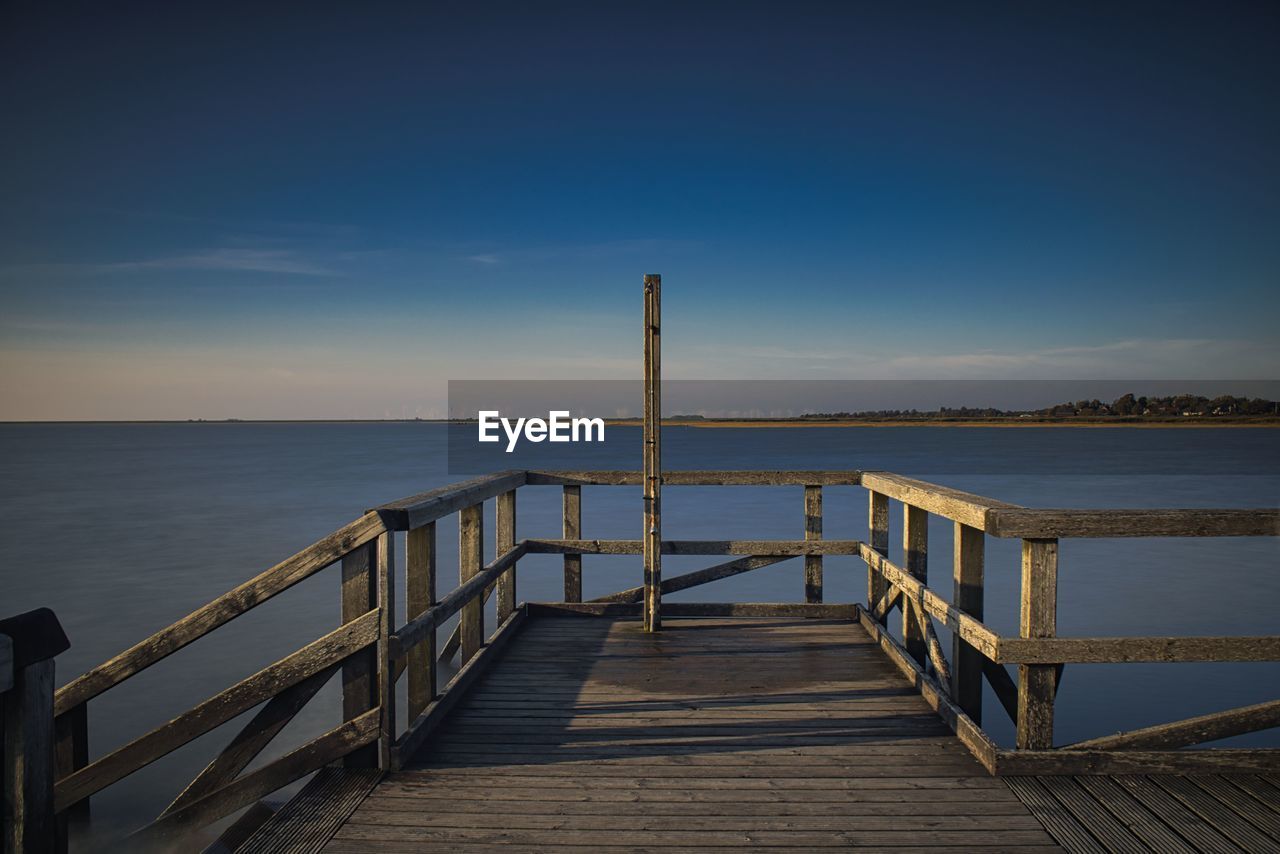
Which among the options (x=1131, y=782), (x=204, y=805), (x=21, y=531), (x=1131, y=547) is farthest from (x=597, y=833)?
(x=21, y=531)

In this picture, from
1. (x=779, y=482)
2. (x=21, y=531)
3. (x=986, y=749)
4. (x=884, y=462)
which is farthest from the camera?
(x=884, y=462)

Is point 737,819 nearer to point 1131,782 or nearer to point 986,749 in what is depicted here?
point 986,749

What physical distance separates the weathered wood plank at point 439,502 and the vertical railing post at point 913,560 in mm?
2422

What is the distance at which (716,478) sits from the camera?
5859 millimetres

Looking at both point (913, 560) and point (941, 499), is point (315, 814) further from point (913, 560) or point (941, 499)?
point (913, 560)

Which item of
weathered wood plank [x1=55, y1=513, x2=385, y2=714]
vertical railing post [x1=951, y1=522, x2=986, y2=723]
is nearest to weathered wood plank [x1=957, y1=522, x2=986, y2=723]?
vertical railing post [x1=951, y1=522, x2=986, y2=723]

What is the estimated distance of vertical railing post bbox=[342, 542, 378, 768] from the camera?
313 cm

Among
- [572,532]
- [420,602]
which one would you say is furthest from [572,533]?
[420,602]

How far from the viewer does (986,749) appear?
3.18m

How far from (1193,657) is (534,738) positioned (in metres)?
2.66

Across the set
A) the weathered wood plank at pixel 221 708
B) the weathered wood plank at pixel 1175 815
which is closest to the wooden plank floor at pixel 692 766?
the weathered wood plank at pixel 1175 815

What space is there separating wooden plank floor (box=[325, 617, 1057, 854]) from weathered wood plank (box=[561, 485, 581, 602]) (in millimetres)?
1149

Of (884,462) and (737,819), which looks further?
(884,462)

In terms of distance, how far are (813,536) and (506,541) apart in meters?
2.16
